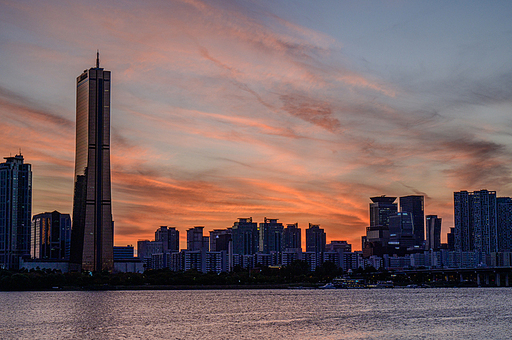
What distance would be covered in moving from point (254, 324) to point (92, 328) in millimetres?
22975

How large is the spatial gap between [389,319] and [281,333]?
2605 centimetres

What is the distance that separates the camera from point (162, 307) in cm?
12988

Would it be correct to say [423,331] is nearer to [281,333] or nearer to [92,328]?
[281,333]

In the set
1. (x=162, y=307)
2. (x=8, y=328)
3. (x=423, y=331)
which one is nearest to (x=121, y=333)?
(x=8, y=328)

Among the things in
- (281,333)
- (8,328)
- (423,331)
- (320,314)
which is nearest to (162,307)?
(320,314)

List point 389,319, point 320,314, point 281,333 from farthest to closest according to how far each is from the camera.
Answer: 1. point 320,314
2. point 389,319
3. point 281,333

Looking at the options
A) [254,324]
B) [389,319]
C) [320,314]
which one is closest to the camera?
[254,324]

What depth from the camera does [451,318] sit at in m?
104

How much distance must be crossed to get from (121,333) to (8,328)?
57.5 ft

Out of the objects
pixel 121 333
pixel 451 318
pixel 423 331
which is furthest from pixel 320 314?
pixel 121 333

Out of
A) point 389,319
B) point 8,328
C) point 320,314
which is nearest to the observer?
point 8,328

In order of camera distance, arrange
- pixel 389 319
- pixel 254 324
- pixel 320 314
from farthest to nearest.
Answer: pixel 320 314
pixel 389 319
pixel 254 324

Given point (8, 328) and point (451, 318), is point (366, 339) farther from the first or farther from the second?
point (8, 328)

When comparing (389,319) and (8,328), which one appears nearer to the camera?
(8,328)
